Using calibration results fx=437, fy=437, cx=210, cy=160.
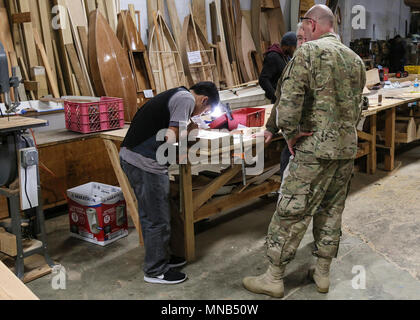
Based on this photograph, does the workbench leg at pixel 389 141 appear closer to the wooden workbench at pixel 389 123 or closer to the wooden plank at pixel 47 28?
the wooden workbench at pixel 389 123

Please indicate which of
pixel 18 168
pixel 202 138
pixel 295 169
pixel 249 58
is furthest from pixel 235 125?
pixel 249 58

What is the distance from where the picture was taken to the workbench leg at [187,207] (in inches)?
120

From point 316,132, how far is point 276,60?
7.24 ft

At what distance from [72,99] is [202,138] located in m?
1.83

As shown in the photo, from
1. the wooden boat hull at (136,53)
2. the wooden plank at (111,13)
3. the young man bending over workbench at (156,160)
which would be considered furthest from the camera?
the wooden boat hull at (136,53)

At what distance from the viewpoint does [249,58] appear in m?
6.94

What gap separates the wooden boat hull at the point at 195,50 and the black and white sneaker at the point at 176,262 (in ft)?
11.3

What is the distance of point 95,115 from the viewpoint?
396 cm

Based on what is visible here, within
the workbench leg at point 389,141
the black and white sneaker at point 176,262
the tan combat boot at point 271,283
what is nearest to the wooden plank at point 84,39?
the black and white sneaker at point 176,262

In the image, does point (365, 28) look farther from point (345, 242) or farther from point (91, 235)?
point (91, 235)

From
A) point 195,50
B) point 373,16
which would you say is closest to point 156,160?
point 195,50

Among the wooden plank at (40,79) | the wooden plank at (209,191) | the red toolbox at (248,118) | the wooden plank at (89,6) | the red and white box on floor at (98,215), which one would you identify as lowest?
the red and white box on floor at (98,215)

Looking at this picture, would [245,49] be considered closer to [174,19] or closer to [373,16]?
[174,19]

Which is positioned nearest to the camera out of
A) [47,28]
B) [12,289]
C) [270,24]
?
[12,289]
